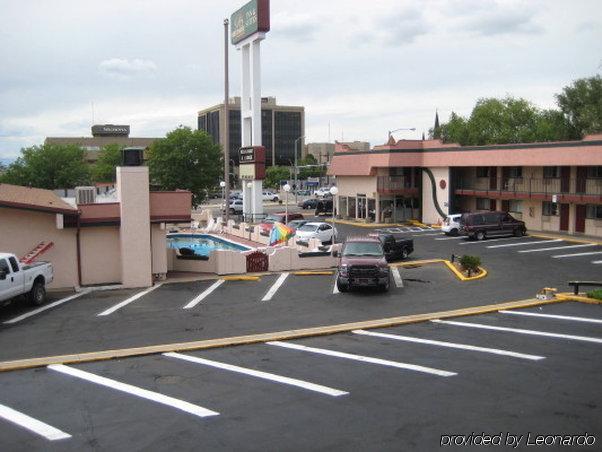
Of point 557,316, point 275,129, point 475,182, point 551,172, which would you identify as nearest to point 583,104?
point 475,182

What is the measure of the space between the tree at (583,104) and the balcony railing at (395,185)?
2864 centimetres

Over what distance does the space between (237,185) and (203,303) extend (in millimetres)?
117385

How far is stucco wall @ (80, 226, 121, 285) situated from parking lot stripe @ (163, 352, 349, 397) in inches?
478

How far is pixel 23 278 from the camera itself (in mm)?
20938

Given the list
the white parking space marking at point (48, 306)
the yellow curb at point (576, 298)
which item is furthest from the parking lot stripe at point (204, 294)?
the yellow curb at point (576, 298)

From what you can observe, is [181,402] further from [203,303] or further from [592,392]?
[203,303]

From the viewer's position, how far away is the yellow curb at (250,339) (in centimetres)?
1477

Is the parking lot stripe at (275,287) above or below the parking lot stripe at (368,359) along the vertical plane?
below

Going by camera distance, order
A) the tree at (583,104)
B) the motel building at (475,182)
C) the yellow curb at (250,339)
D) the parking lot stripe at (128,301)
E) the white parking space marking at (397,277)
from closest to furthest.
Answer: the yellow curb at (250,339) → the parking lot stripe at (128,301) → the white parking space marking at (397,277) → the motel building at (475,182) → the tree at (583,104)

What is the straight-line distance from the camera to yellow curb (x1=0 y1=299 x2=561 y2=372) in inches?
581

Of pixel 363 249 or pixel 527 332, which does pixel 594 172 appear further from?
pixel 527 332

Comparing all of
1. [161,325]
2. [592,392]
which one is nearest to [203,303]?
[161,325]

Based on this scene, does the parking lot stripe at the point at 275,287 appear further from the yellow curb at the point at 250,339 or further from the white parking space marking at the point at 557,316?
the white parking space marking at the point at 557,316

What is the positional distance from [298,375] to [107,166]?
64898 mm
